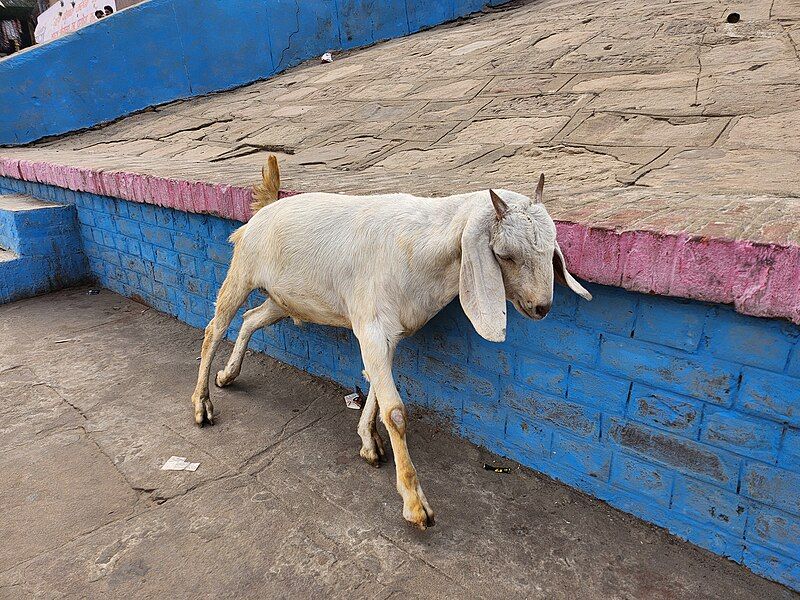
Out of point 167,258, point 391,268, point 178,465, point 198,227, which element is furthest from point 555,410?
point 167,258

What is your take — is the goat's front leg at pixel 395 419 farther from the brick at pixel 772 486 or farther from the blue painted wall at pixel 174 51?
the blue painted wall at pixel 174 51

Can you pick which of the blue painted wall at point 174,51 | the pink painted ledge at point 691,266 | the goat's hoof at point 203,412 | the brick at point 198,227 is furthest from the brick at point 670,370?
the blue painted wall at point 174,51

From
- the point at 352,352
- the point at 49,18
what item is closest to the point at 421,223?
the point at 352,352

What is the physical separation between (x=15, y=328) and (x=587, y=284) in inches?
169

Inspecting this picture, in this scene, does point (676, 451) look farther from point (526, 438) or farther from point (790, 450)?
point (526, 438)

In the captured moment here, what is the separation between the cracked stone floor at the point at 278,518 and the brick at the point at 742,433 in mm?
440

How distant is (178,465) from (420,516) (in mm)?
1193

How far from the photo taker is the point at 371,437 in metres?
2.53

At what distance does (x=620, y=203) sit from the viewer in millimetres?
2268

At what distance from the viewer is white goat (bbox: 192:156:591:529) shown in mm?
1763

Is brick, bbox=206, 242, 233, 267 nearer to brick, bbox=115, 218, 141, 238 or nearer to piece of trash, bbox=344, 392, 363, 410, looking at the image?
brick, bbox=115, 218, 141, 238

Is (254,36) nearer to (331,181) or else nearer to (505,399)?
(331,181)

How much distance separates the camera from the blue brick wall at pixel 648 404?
5.74 feet

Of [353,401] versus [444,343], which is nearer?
[444,343]
